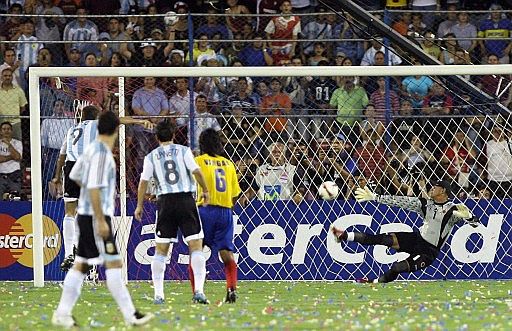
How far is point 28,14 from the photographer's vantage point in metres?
21.4

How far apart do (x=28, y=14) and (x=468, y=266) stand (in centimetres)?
922

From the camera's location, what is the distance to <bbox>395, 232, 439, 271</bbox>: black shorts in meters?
16.1

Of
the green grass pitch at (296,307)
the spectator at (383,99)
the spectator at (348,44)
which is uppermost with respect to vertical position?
the spectator at (348,44)

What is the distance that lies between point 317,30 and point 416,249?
5751mm

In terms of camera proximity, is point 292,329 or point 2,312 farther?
point 2,312

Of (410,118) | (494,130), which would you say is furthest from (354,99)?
(494,130)

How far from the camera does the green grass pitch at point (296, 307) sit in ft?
34.9

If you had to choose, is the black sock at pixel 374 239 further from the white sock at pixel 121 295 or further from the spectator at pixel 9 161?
the white sock at pixel 121 295

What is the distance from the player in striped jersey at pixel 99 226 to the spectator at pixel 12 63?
30.5 ft

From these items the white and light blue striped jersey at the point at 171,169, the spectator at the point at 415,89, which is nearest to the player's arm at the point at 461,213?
the spectator at the point at 415,89

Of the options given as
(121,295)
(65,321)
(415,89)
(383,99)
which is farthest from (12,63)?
Answer: (121,295)

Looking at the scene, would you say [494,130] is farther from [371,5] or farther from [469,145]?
[371,5]

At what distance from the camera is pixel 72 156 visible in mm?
15586

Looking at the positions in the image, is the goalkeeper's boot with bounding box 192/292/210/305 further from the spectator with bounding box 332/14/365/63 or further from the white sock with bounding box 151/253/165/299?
the spectator with bounding box 332/14/365/63
